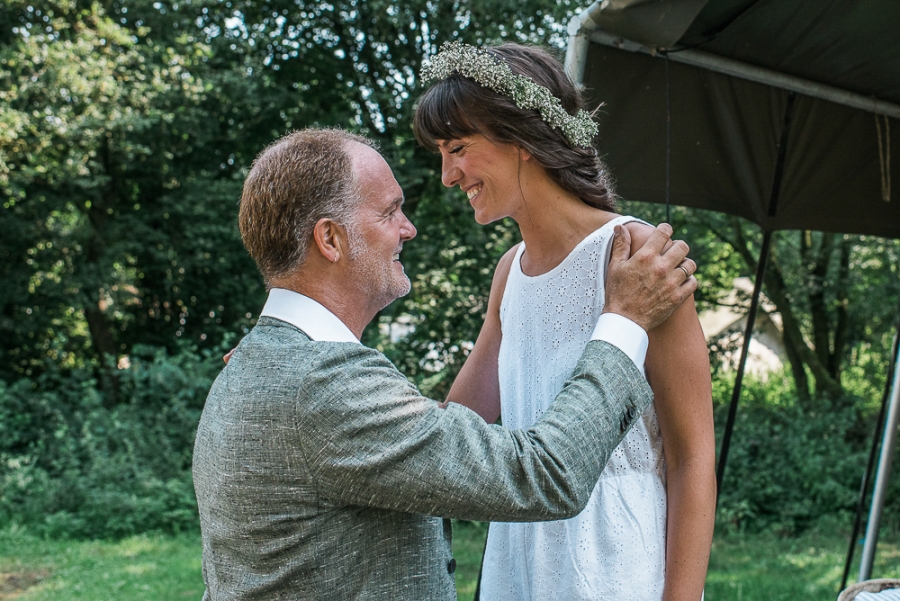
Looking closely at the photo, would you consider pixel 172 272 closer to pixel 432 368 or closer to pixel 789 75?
pixel 432 368

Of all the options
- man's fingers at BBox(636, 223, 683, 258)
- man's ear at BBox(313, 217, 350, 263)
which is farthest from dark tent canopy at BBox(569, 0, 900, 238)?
man's ear at BBox(313, 217, 350, 263)

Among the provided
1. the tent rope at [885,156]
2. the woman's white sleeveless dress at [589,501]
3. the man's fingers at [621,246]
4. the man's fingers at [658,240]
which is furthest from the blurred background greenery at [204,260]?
the man's fingers at [658,240]

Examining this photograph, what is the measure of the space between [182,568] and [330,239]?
15.5ft

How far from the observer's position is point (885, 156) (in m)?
3.45

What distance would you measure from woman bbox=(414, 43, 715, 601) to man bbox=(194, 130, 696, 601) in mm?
201

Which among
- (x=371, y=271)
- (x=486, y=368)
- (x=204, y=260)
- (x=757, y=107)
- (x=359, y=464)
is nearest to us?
(x=359, y=464)

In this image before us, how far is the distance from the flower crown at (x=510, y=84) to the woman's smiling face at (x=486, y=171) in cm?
11

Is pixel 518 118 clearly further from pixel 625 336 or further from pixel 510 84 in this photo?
pixel 625 336

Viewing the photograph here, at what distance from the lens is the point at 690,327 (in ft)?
5.17

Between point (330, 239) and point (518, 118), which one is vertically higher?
point (518, 118)

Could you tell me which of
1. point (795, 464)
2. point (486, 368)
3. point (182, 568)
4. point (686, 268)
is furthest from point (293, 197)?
point (795, 464)

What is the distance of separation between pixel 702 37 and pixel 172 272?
27.6 ft

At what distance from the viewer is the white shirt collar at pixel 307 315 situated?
142 centimetres

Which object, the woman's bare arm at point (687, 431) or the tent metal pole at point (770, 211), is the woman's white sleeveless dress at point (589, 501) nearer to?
the woman's bare arm at point (687, 431)
